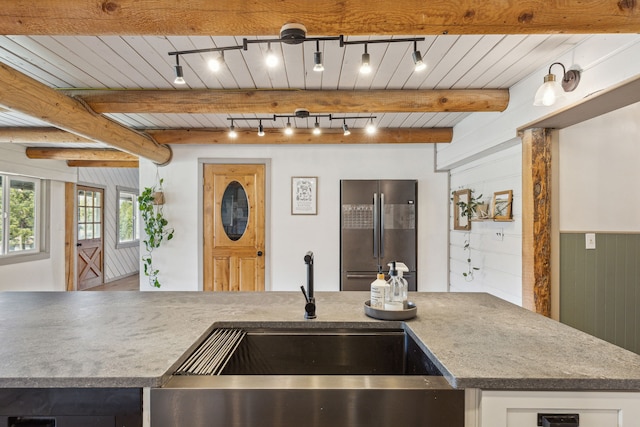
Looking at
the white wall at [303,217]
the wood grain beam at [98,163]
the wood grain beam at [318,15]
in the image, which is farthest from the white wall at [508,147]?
the wood grain beam at [98,163]

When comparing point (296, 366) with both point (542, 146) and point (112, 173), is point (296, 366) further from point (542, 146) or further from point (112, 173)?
point (112, 173)

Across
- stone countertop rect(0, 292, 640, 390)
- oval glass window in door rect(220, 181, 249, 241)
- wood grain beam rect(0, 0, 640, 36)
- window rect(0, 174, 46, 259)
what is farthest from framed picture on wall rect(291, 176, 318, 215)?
window rect(0, 174, 46, 259)

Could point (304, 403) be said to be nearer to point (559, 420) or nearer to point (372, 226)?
point (559, 420)

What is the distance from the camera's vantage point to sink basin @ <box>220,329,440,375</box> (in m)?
1.58

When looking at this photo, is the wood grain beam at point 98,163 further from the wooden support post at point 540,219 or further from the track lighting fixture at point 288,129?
the wooden support post at point 540,219

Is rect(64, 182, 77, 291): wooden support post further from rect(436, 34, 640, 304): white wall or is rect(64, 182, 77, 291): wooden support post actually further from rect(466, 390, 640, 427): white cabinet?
rect(466, 390, 640, 427): white cabinet

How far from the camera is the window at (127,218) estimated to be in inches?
283

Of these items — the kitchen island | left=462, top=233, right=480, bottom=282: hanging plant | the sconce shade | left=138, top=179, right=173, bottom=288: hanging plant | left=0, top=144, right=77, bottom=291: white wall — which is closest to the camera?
the kitchen island

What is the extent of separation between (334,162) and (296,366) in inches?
121

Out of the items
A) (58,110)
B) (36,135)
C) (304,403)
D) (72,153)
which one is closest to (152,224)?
(36,135)

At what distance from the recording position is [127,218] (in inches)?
294

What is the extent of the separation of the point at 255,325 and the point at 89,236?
6221 millimetres

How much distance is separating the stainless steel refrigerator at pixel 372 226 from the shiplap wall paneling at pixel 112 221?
5.10 meters

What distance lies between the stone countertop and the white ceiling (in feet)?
5.11
